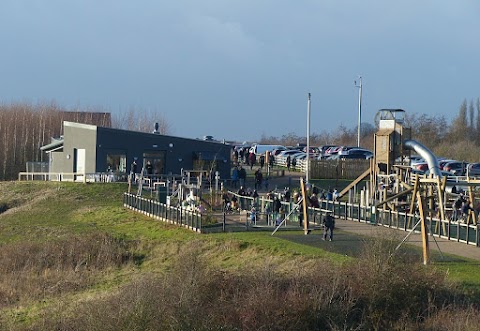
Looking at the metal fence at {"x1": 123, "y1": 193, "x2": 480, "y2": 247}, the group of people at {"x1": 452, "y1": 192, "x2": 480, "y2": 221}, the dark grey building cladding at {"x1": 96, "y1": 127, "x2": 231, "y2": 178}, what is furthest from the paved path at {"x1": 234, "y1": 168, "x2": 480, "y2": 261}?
the dark grey building cladding at {"x1": 96, "y1": 127, "x2": 231, "y2": 178}

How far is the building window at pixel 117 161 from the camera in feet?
187

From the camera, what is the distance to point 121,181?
53781 millimetres

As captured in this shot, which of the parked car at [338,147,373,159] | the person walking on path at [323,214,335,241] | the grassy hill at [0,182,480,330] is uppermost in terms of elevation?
the parked car at [338,147,373,159]

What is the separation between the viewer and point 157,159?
193ft

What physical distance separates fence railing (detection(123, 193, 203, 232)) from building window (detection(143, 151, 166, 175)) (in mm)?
11715

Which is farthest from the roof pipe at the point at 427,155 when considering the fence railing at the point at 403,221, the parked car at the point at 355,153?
the parked car at the point at 355,153

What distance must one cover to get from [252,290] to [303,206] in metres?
11.7

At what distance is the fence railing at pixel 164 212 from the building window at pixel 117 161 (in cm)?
1083

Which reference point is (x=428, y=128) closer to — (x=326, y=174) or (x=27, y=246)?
(x=326, y=174)

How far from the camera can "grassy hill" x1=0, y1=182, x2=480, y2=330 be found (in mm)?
21938

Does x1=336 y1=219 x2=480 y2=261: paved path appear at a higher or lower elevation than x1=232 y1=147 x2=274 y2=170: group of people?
lower

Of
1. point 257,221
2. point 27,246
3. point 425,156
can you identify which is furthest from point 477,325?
point 425,156

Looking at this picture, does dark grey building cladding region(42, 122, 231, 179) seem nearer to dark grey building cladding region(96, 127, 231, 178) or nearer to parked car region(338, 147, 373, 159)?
dark grey building cladding region(96, 127, 231, 178)

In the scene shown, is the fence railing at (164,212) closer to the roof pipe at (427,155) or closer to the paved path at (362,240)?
the paved path at (362,240)
